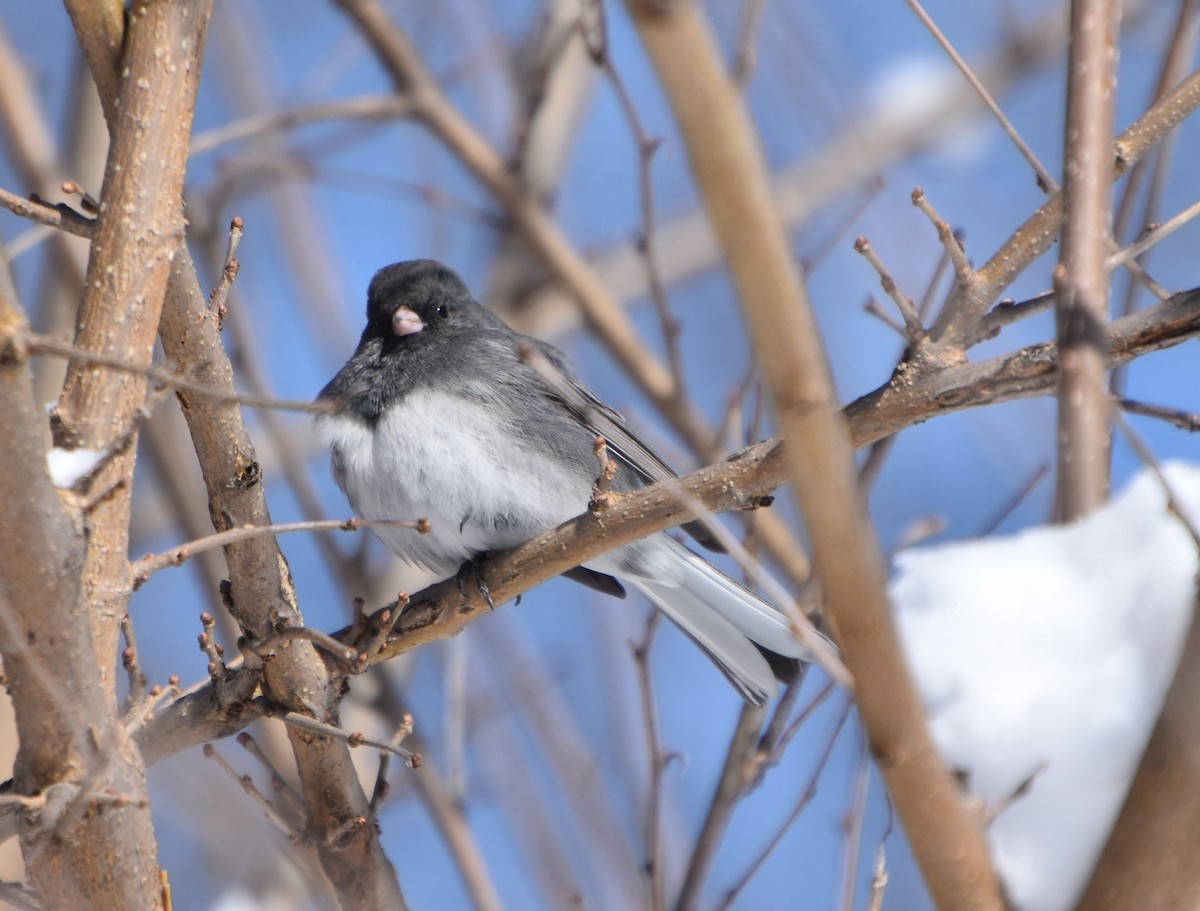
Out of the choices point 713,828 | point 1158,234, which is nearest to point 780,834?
point 713,828

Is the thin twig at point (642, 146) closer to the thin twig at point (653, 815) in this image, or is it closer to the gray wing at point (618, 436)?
the gray wing at point (618, 436)

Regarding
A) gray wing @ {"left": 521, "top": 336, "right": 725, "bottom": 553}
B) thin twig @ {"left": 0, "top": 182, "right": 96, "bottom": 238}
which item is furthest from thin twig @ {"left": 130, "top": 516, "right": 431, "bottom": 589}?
gray wing @ {"left": 521, "top": 336, "right": 725, "bottom": 553}

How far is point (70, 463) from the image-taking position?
4.42 ft

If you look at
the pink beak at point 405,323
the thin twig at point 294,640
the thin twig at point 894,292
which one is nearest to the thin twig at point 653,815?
the thin twig at point 294,640

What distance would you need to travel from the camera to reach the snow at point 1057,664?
1104mm

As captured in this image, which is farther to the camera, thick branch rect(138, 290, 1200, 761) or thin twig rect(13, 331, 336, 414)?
thick branch rect(138, 290, 1200, 761)

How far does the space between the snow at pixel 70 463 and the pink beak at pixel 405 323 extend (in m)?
1.33

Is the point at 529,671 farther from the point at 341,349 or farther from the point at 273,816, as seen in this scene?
the point at 273,816

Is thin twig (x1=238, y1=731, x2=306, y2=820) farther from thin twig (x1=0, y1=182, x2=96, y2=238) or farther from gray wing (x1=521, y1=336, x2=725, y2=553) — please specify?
gray wing (x1=521, y1=336, x2=725, y2=553)

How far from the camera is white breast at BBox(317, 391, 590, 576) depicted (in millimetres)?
2387

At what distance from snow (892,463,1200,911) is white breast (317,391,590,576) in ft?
3.80

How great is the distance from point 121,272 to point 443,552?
1.14 metres

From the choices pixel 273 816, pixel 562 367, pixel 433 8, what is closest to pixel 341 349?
pixel 562 367

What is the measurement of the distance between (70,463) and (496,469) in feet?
3.76
